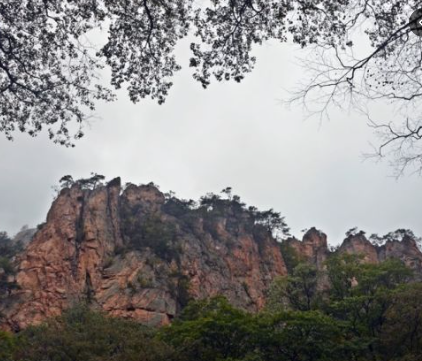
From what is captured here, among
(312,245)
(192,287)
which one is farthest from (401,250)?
(192,287)

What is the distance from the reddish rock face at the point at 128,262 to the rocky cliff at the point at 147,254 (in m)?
0.08

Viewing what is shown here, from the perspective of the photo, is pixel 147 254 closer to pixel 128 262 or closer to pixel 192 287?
pixel 128 262

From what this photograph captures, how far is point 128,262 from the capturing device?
39844mm

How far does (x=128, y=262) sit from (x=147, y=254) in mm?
2222

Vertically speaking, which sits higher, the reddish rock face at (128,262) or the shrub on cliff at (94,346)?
the reddish rock face at (128,262)

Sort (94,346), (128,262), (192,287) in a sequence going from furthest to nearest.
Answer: (192,287)
(128,262)
(94,346)

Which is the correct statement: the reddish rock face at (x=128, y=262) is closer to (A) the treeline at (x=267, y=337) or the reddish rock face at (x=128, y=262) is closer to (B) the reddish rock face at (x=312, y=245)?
(B) the reddish rock face at (x=312, y=245)

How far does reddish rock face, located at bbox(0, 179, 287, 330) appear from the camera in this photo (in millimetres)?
36531

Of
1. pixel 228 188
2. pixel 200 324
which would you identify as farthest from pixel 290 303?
pixel 228 188

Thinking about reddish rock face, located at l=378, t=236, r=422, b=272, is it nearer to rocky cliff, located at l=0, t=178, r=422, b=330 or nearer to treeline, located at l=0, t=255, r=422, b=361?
rocky cliff, located at l=0, t=178, r=422, b=330

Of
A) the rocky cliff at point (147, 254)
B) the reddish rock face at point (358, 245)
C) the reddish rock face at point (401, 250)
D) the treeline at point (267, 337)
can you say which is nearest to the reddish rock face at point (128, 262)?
the rocky cliff at point (147, 254)

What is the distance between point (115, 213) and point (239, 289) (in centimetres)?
1383

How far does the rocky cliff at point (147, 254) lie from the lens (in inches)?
1447

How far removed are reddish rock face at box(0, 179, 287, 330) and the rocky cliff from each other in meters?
0.08
